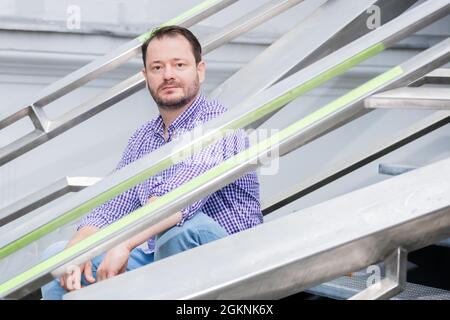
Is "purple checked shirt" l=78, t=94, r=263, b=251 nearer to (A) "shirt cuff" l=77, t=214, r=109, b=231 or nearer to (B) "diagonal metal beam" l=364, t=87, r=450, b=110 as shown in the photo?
(A) "shirt cuff" l=77, t=214, r=109, b=231

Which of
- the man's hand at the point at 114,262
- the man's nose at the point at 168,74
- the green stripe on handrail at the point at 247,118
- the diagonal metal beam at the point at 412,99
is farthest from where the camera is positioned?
the man's nose at the point at 168,74

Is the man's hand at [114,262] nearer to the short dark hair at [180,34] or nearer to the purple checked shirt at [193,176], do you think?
the purple checked shirt at [193,176]

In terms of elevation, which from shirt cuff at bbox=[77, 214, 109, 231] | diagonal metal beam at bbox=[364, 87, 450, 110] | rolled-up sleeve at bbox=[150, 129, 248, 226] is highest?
diagonal metal beam at bbox=[364, 87, 450, 110]

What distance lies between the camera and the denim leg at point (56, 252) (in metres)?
1.53

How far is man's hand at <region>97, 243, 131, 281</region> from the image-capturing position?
1.49 m

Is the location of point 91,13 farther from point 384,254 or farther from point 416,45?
point 384,254

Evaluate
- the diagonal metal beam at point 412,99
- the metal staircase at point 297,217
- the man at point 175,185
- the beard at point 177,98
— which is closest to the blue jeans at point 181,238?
the man at point 175,185

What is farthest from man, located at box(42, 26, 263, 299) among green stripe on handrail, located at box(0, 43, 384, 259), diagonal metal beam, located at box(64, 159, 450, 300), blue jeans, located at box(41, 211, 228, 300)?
diagonal metal beam, located at box(64, 159, 450, 300)

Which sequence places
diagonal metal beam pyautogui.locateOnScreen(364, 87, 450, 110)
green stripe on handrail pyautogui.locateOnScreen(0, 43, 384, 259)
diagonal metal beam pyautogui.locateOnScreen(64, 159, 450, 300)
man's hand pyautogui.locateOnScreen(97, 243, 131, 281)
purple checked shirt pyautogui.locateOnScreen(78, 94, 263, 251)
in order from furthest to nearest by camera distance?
purple checked shirt pyautogui.locateOnScreen(78, 94, 263, 251) → man's hand pyautogui.locateOnScreen(97, 243, 131, 281) → green stripe on handrail pyautogui.locateOnScreen(0, 43, 384, 259) → diagonal metal beam pyautogui.locateOnScreen(364, 87, 450, 110) → diagonal metal beam pyautogui.locateOnScreen(64, 159, 450, 300)

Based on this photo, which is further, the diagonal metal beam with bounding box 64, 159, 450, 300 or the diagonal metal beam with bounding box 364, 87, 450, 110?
the diagonal metal beam with bounding box 364, 87, 450, 110

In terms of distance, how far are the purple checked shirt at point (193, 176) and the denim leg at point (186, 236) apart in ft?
0.06

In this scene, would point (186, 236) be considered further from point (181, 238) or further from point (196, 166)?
point (196, 166)
